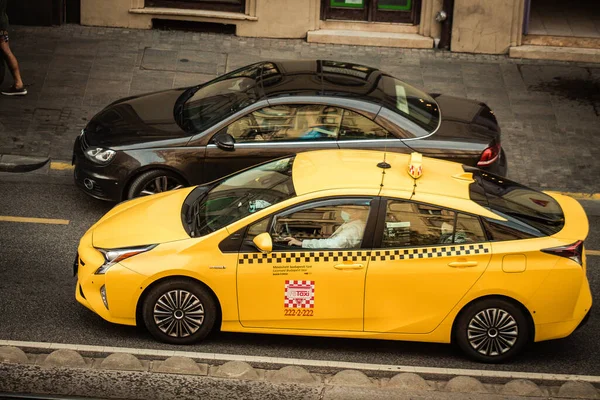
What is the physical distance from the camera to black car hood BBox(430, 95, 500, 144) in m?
11.8

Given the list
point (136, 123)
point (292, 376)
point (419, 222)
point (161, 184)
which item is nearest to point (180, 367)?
point (292, 376)

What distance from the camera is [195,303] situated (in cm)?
883

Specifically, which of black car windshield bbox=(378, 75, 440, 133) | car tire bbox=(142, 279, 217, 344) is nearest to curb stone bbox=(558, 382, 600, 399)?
car tire bbox=(142, 279, 217, 344)

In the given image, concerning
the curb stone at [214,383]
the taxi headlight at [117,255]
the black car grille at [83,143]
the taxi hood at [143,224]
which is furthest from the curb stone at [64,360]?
the black car grille at [83,143]

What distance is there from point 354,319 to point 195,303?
1.33m

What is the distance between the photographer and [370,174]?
30.0 ft

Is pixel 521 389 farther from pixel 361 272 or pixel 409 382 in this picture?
pixel 361 272

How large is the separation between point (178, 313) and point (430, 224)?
7.35 feet

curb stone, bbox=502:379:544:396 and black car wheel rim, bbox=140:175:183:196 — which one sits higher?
black car wheel rim, bbox=140:175:183:196

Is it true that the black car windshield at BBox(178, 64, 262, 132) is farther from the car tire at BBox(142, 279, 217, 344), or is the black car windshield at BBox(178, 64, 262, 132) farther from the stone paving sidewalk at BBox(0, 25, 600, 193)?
the car tire at BBox(142, 279, 217, 344)

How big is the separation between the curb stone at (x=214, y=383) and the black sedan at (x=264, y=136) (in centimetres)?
378

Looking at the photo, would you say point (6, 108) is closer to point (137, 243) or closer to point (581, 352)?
point (137, 243)

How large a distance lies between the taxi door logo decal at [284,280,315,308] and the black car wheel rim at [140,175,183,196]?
329cm

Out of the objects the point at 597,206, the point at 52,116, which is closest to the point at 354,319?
the point at 597,206
